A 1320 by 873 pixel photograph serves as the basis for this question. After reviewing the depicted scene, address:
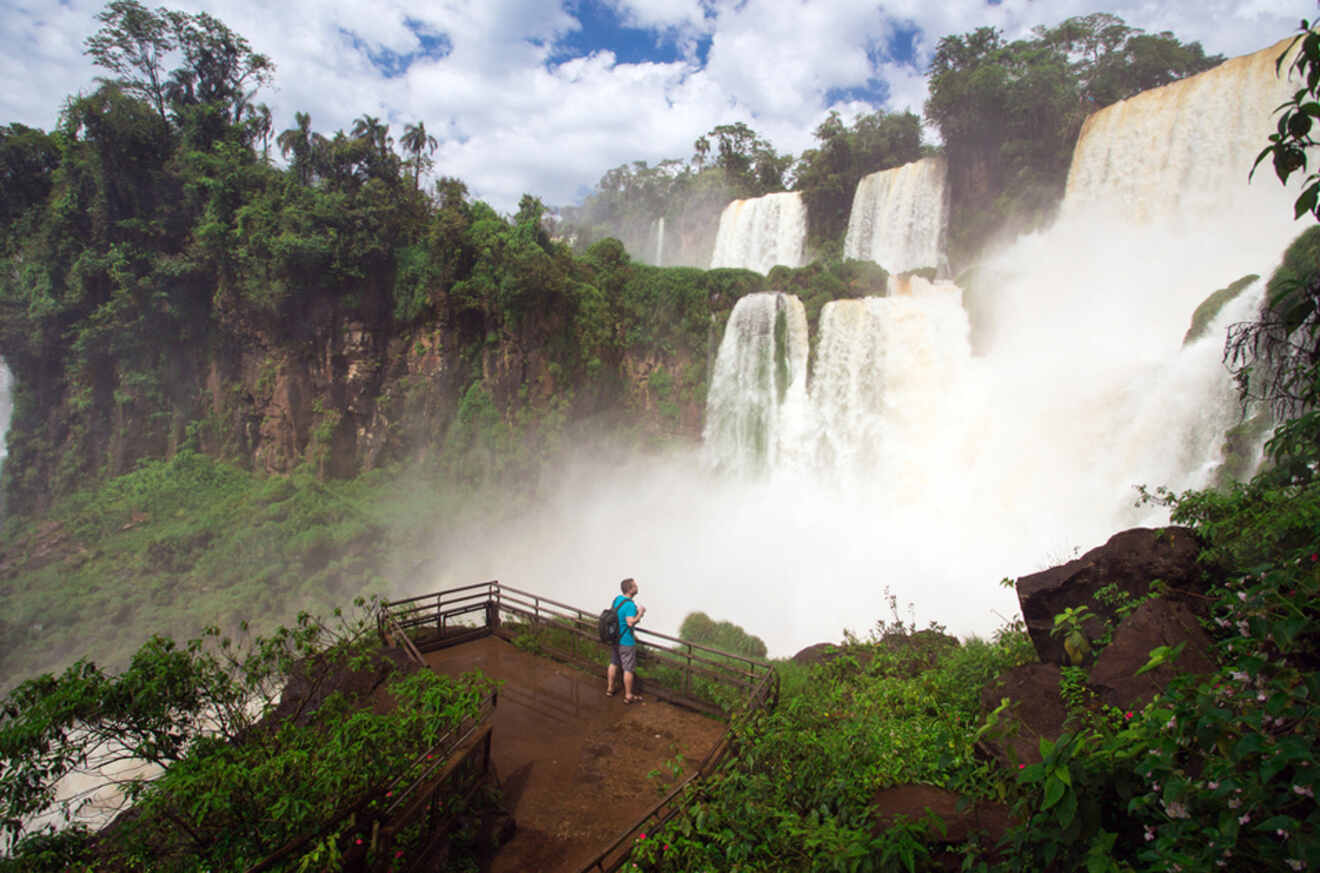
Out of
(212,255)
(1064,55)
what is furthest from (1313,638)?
(1064,55)

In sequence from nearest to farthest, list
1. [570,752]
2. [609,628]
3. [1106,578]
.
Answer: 1. [570,752]
2. [1106,578]
3. [609,628]

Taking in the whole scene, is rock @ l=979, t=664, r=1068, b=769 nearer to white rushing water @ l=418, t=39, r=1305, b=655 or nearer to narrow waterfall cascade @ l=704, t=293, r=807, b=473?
white rushing water @ l=418, t=39, r=1305, b=655

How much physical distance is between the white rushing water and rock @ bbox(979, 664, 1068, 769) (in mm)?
9070

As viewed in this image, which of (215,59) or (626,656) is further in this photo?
(215,59)

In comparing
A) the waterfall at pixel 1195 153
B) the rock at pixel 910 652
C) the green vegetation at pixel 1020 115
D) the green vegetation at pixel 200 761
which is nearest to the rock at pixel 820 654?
the rock at pixel 910 652

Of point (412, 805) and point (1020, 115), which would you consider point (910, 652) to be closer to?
point (412, 805)

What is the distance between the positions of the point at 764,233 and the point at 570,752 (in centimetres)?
2823

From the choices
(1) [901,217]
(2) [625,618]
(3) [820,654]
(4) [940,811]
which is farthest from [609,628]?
(1) [901,217]

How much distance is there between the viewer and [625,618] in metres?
6.40

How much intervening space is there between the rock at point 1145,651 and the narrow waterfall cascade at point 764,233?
26.0m

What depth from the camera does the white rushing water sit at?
47.0 ft

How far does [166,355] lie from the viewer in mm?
23531

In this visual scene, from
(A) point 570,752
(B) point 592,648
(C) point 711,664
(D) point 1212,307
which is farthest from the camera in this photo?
(D) point 1212,307

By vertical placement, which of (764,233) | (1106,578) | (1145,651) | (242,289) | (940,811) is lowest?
(940,811)
